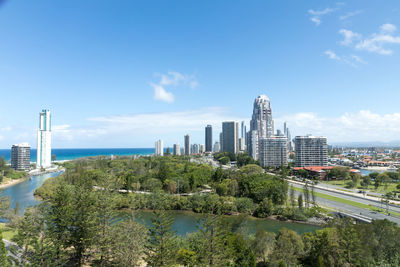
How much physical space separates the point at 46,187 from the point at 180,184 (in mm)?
16831

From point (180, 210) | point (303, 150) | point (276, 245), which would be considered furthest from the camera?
point (303, 150)

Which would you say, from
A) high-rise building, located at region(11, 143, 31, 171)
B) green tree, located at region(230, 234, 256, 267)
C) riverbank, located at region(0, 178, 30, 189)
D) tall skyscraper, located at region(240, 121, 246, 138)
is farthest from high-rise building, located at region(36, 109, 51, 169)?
tall skyscraper, located at region(240, 121, 246, 138)

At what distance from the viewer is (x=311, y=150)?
5209 centimetres

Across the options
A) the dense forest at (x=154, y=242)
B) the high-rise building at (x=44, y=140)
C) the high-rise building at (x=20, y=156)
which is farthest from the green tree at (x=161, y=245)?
the high-rise building at (x=44, y=140)

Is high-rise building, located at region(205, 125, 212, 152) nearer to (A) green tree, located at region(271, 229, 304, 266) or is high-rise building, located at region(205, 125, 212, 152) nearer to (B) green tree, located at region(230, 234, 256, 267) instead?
(A) green tree, located at region(271, 229, 304, 266)

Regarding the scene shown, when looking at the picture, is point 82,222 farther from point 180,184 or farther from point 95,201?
point 180,184

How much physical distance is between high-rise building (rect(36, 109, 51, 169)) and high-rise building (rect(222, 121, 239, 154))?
65674mm

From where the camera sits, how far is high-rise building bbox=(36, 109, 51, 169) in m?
60.4

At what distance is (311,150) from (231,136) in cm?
5009

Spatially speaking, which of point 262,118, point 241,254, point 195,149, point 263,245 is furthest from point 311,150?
point 195,149

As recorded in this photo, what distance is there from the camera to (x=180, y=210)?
80.5ft

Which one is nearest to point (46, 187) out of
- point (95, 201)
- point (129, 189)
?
point (129, 189)

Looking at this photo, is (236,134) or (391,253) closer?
(391,253)

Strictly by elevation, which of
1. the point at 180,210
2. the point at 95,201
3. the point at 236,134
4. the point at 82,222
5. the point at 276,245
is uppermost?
the point at 236,134
